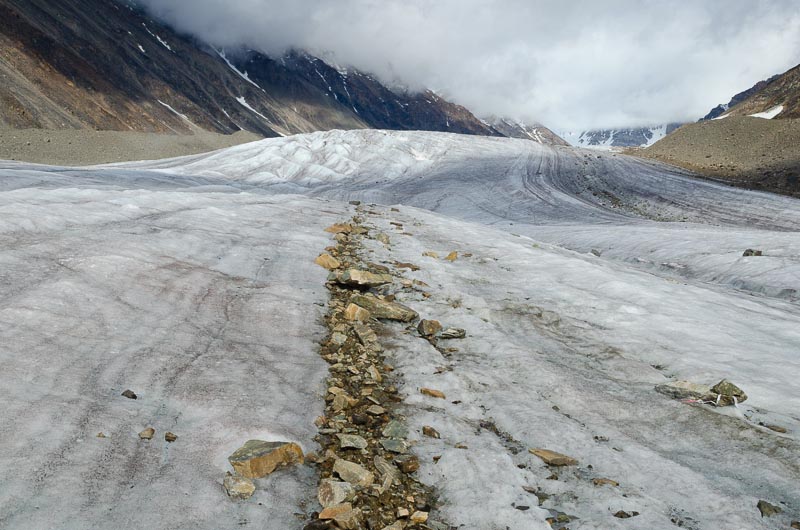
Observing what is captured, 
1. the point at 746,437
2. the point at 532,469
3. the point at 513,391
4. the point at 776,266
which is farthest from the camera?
the point at 776,266

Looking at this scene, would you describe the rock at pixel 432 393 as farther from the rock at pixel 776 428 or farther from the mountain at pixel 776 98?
the mountain at pixel 776 98

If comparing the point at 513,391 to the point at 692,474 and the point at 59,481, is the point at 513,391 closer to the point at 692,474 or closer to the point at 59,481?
the point at 692,474

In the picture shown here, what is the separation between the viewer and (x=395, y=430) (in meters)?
5.48

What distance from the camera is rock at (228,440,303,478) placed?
4.39m

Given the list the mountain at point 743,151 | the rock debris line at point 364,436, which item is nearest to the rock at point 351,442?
the rock debris line at point 364,436

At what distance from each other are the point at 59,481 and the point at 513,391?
205 inches

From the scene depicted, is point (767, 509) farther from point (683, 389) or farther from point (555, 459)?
point (683, 389)

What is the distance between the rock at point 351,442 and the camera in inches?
200

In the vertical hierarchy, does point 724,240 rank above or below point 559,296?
above

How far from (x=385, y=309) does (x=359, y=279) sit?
1532mm

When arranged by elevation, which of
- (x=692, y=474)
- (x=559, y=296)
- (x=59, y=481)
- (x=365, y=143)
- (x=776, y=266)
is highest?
(x=365, y=143)

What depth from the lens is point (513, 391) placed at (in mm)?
6559

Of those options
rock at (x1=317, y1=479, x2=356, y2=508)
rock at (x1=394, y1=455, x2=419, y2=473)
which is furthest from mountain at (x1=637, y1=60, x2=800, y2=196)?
rock at (x1=317, y1=479, x2=356, y2=508)

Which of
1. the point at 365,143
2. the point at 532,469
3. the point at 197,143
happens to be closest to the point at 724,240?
the point at 532,469
